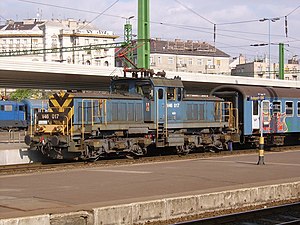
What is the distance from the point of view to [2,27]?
134 meters

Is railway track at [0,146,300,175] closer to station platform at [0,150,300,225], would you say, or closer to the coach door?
station platform at [0,150,300,225]

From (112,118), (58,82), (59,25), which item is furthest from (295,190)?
(59,25)

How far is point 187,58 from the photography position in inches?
4572

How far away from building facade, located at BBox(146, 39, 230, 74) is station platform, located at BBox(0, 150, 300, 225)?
93744 mm

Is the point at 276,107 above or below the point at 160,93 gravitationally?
below

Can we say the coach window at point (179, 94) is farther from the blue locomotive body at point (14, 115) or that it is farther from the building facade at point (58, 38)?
the building facade at point (58, 38)

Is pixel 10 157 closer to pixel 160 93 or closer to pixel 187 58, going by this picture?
pixel 160 93

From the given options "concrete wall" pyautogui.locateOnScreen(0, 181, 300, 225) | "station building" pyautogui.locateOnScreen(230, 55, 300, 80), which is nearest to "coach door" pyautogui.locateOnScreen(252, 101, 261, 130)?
"concrete wall" pyautogui.locateOnScreen(0, 181, 300, 225)

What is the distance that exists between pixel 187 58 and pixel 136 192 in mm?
105581

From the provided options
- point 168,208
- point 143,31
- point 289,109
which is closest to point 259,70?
point 143,31

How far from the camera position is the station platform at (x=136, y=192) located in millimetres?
9461

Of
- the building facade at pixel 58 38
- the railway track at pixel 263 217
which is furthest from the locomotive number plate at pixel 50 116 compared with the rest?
the building facade at pixel 58 38

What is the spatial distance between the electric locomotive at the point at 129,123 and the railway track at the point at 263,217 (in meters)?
10.4

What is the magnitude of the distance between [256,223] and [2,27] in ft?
436
